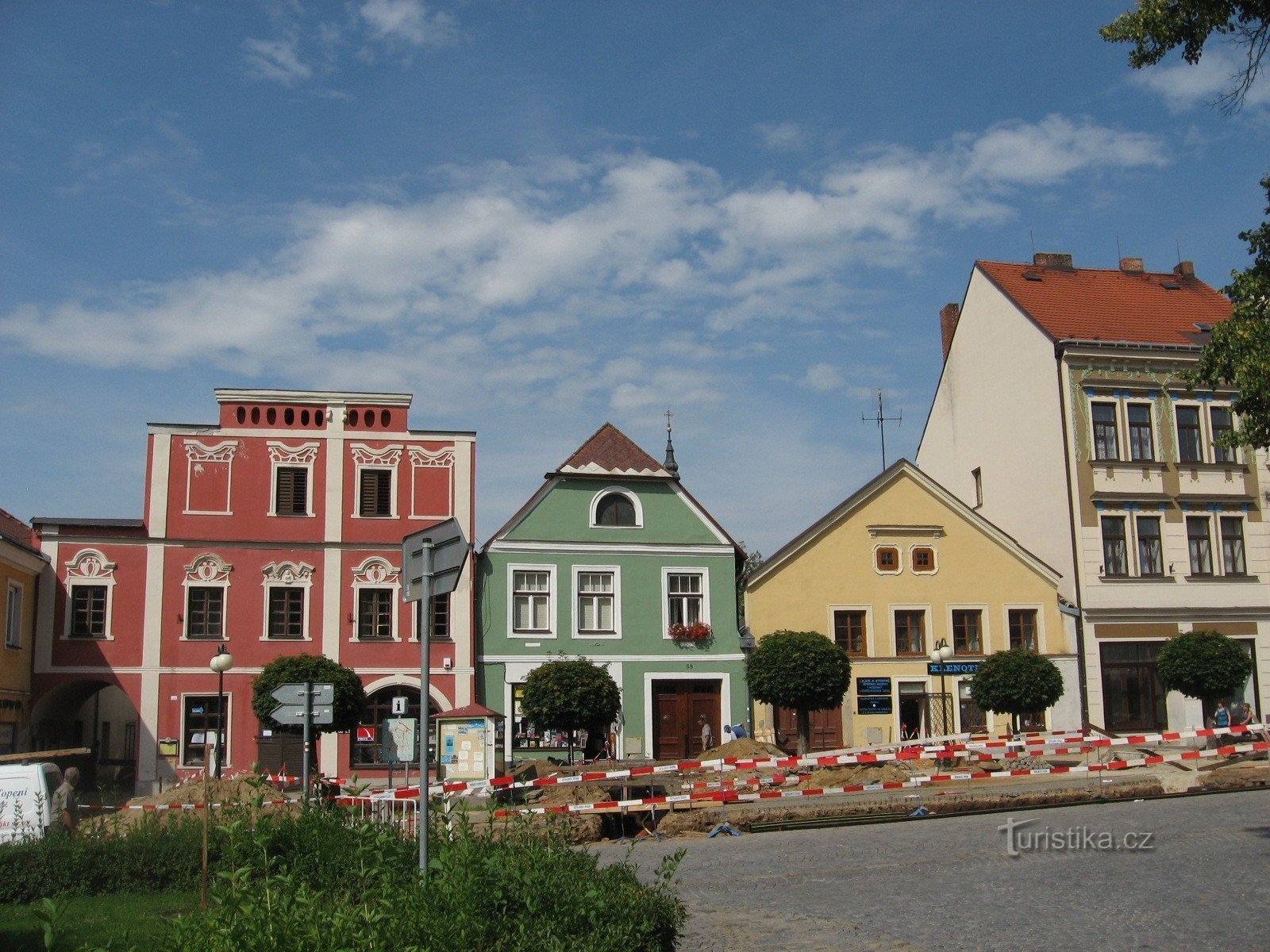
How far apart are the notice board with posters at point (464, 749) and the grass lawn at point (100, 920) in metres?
12.1

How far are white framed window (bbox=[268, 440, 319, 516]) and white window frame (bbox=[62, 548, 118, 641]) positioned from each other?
4537mm

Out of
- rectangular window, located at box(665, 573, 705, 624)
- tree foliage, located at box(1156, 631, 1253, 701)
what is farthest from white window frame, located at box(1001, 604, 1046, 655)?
Result: rectangular window, located at box(665, 573, 705, 624)

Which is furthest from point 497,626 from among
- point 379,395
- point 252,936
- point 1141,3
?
point 252,936

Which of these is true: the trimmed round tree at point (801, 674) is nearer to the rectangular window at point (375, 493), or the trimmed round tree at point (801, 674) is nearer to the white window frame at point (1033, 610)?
the white window frame at point (1033, 610)

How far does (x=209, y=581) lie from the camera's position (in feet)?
107

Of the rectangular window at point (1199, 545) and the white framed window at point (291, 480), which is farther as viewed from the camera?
the rectangular window at point (1199, 545)

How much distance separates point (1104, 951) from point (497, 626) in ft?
81.2

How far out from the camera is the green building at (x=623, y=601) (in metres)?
33.3

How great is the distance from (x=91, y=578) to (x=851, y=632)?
21007mm

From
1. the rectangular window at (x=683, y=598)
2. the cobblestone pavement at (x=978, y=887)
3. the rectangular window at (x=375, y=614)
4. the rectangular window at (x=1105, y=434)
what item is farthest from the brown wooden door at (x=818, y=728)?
the cobblestone pavement at (x=978, y=887)

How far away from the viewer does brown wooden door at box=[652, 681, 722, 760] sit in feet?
110

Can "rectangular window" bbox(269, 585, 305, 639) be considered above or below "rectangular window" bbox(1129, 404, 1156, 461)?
below

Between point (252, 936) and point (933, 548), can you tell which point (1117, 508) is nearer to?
point (933, 548)

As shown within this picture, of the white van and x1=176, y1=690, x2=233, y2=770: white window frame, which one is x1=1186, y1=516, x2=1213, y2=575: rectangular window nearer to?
x1=176, y1=690, x2=233, y2=770: white window frame
